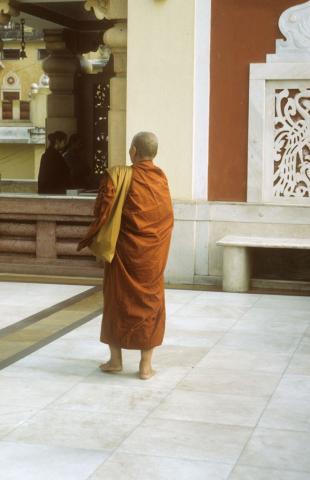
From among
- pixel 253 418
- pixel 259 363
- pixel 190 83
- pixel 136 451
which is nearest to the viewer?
pixel 136 451

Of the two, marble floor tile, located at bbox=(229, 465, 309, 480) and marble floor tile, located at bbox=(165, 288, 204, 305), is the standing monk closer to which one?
marble floor tile, located at bbox=(229, 465, 309, 480)

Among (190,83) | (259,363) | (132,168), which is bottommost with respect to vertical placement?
(259,363)

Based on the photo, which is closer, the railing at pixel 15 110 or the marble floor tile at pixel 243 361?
the marble floor tile at pixel 243 361

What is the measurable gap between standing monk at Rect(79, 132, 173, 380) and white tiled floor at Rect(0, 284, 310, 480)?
31cm

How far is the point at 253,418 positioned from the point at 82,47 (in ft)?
34.9

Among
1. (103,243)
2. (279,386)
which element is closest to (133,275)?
(103,243)

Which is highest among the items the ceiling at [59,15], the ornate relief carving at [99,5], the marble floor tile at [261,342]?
the ceiling at [59,15]

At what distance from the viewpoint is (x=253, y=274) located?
9.91 metres

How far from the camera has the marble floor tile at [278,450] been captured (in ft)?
14.7

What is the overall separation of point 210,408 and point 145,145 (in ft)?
5.32

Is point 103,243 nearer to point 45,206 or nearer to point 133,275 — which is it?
point 133,275

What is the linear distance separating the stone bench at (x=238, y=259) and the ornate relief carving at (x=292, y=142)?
55 centimetres

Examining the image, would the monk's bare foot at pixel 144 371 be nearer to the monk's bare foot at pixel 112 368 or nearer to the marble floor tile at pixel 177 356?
the monk's bare foot at pixel 112 368

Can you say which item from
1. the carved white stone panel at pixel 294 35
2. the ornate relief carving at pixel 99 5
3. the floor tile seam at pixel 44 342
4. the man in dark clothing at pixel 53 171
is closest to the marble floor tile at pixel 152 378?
the floor tile seam at pixel 44 342
